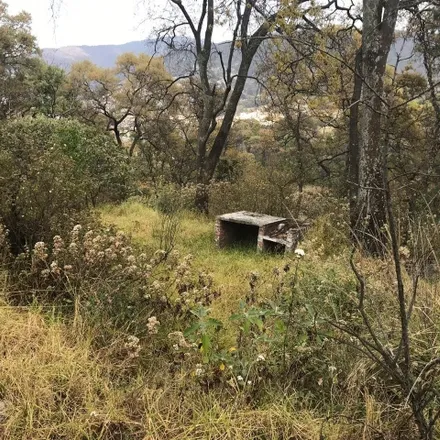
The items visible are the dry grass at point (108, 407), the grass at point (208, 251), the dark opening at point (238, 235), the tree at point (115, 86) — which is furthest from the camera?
the tree at point (115, 86)

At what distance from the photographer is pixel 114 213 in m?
8.55

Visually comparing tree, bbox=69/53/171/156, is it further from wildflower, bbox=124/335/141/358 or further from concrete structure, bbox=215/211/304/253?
wildflower, bbox=124/335/141/358

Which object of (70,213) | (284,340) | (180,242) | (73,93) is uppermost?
(73,93)

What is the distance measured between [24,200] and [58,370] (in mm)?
2000

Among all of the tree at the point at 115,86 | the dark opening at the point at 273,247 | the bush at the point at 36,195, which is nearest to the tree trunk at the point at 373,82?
the dark opening at the point at 273,247

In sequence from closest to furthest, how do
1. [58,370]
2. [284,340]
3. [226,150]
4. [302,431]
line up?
[302,431], [58,370], [284,340], [226,150]

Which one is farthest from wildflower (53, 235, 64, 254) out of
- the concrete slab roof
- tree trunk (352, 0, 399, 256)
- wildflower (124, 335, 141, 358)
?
tree trunk (352, 0, 399, 256)

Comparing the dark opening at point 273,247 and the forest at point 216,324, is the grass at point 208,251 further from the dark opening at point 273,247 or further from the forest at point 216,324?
the dark opening at point 273,247

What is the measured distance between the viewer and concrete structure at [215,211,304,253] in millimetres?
6340

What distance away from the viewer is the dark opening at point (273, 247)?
6.45m

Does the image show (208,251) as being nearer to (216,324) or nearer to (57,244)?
(57,244)

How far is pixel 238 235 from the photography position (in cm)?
740

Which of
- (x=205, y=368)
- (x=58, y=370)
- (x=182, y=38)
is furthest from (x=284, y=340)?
(x=182, y=38)

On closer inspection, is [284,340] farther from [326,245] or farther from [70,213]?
[326,245]
